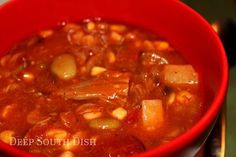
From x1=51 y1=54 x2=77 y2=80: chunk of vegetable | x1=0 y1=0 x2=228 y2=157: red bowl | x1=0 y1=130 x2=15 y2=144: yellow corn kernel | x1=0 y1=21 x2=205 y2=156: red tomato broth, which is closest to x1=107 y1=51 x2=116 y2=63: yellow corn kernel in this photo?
x1=0 y1=21 x2=205 y2=156: red tomato broth

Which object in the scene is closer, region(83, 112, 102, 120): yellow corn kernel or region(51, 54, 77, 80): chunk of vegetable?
region(83, 112, 102, 120): yellow corn kernel

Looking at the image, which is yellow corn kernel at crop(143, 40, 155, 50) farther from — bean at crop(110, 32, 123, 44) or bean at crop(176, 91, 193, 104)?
bean at crop(176, 91, 193, 104)

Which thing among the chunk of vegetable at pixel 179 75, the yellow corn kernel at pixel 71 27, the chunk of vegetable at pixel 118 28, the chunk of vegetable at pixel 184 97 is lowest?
the chunk of vegetable at pixel 184 97

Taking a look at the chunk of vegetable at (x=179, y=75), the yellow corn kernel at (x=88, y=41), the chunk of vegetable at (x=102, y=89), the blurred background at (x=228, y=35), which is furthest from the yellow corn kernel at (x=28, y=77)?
the blurred background at (x=228, y=35)

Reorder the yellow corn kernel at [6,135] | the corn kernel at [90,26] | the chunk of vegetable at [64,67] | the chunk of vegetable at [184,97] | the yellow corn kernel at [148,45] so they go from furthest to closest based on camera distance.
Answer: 1. the corn kernel at [90,26]
2. the yellow corn kernel at [148,45]
3. the chunk of vegetable at [64,67]
4. the chunk of vegetable at [184,97]
5. the yellow corn kernel at [6,135]

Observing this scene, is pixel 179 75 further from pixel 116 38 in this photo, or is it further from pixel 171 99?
pixel 116 38

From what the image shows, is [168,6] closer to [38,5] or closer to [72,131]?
[38,5]

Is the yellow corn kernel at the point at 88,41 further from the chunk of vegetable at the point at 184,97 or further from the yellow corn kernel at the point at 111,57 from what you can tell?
the chunk of vegetable at the point at 184,97
